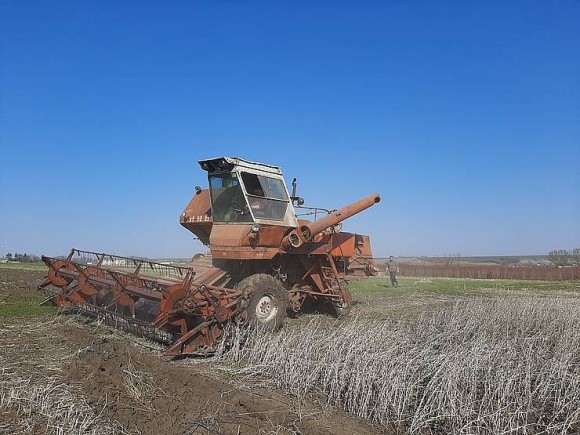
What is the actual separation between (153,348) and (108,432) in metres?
3.03

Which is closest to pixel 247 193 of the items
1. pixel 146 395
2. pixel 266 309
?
pixel 266 309

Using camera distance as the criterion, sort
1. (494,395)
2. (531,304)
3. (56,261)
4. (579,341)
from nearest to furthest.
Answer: (494,395) < (579,341) < (56,261) < (531,304)

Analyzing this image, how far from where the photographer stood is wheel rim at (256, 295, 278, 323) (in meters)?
7.78

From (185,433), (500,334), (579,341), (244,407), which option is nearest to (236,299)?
(244,407)

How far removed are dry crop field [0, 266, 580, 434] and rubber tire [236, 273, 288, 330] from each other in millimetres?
764

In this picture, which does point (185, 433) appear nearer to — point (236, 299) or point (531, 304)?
point (236, 299)

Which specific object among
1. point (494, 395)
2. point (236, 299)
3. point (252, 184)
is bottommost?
point (494, 395)

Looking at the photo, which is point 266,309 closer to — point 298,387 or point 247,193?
point 247,193

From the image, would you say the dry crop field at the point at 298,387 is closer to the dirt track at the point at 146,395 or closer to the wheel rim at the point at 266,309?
the dirt track at the point at 146,395

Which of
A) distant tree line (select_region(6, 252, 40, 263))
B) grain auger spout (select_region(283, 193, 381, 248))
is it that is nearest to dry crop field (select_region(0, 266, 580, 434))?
grain auger spout (select_region(283, 193, 381, 248))

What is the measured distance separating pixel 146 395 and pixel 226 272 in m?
3.71

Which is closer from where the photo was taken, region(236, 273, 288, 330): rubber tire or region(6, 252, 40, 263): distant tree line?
region(236, 273, 288, 330): rubber tire

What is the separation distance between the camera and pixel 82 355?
19.5ft

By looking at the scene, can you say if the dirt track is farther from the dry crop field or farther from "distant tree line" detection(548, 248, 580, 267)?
"distant tree line" detection(548, 248, 580, 267)
